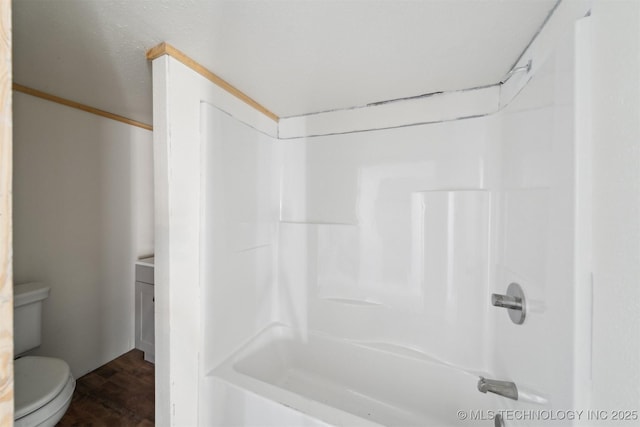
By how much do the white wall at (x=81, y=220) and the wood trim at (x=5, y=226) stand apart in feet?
5.38

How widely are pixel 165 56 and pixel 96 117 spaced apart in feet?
4.31

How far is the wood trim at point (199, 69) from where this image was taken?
102cm

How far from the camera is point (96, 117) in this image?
1.80 metres

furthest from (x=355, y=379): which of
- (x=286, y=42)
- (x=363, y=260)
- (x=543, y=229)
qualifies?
(x=286, y=42)

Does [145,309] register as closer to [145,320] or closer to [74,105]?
[145,320]

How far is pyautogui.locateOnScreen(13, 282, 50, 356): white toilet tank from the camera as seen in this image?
1.38 meters

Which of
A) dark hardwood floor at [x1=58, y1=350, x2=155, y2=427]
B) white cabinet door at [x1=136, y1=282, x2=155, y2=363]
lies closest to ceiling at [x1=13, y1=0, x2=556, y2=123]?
white cabinet door at [x1=136, y1=282, x2=155, y2=363]

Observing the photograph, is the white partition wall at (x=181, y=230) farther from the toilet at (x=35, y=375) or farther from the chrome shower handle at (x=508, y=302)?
the chrome shower handle at (x=508, y=302)

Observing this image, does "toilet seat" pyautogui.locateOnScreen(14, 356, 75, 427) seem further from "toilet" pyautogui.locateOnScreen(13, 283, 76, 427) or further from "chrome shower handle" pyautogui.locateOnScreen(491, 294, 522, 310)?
"chrome shower handle" pyautogui.locateOnScreen(491, 294, 522, 310)

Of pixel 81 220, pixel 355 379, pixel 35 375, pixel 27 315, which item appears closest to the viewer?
pixel 35 375

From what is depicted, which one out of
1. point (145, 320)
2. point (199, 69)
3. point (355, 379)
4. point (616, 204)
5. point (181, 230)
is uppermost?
point (199, 69)

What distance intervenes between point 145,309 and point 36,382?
807 mm

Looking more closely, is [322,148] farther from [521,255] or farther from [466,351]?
[466,351]

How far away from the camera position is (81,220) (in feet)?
5.68
